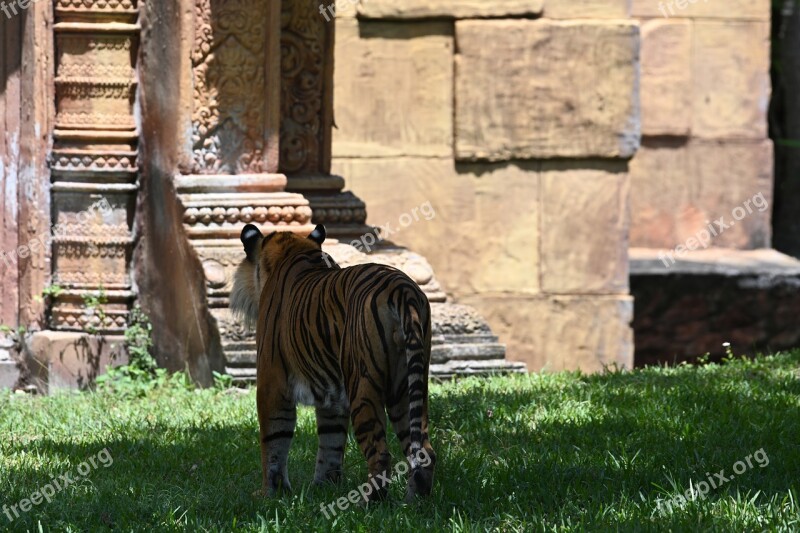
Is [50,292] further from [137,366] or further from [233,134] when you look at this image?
[233,134]

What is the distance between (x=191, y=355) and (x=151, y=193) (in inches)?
53.9

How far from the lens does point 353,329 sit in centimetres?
568

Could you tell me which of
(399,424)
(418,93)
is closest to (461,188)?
(418,93)

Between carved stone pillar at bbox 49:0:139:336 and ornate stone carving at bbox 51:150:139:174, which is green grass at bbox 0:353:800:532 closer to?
carved stone pillar at bbox 49:0:139:336

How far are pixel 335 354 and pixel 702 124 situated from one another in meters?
11.0

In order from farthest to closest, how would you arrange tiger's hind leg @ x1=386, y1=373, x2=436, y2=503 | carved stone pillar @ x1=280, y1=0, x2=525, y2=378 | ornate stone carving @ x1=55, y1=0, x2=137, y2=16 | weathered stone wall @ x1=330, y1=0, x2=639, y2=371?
weathered stone wall @ x1=330, y1=0, x2=639, y2=371, ornate stone carving @ x1=55, y1=0, x2=137, y2=16, carved stone pillar @ x1=280, y1=0, x2=525, y2=378, tiger's hind leg @ x1=386, y1=373, x2=436, y2=503

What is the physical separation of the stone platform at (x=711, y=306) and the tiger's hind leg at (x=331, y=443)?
9161mm

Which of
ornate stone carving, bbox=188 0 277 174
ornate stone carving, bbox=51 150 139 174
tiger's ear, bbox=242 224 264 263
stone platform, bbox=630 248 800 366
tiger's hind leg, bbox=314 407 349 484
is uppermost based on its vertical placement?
ornate stone carving, bbox=188 0 277 174

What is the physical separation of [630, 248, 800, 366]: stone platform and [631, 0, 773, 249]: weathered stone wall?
0.98 metres

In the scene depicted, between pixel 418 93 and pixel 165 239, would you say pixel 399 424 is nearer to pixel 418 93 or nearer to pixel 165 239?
pixel 165 239

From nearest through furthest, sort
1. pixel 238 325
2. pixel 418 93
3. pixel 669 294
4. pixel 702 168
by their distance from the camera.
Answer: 1. pixel 238 325
2. pixel 418 93
3. pixel 669 294
4. pixel 702 168

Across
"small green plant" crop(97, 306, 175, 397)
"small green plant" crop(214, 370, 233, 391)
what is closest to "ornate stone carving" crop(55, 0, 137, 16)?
"small green plant" crop(97, 306, 175, 397)

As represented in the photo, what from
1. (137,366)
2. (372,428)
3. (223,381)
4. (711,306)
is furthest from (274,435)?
(711,306)

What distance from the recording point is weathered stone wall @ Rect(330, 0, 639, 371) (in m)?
12.9
